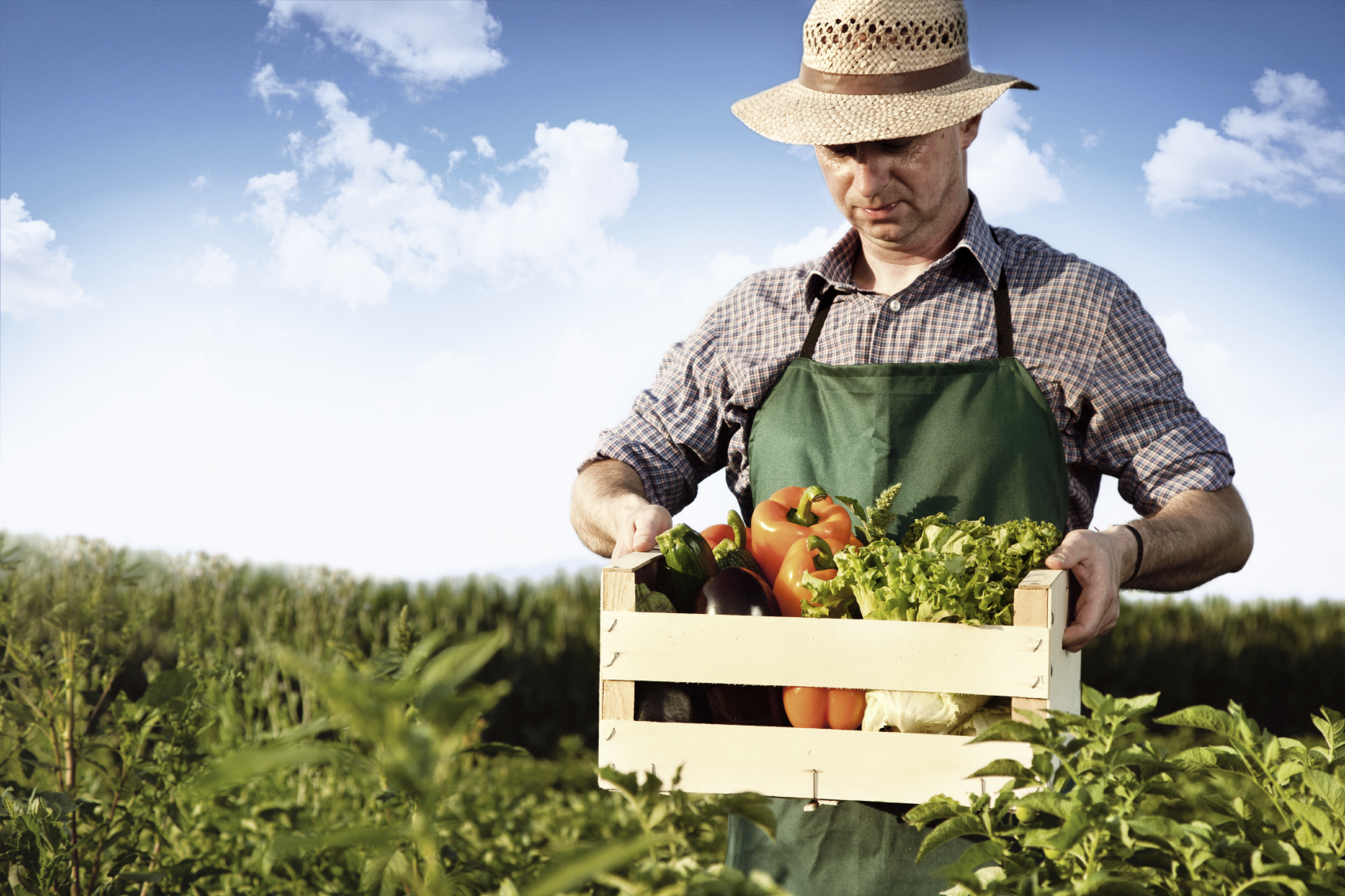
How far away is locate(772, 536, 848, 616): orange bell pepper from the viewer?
2.02 meters

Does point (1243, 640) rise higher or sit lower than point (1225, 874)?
lower

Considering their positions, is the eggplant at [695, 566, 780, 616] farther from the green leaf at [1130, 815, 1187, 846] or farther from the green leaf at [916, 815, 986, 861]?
the green leaf at [1130, 815, 1187, 846]

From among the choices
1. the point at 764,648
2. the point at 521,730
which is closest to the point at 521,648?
the point at 521,730

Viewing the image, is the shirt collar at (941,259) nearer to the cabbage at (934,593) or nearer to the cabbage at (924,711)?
the cabbage at (934,593)

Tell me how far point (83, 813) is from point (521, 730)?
16.1 feet

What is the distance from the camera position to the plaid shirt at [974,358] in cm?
257

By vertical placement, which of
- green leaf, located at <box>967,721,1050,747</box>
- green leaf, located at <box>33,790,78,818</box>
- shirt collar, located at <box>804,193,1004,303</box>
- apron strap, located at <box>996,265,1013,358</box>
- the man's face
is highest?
the man's face

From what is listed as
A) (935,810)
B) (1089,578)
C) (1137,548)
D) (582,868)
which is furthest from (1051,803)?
(1137,548)

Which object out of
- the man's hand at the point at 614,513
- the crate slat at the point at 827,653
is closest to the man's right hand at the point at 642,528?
the man's hand at the point at 614,513

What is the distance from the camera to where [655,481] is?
287 cm

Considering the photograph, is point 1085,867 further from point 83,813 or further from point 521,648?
point 521,648

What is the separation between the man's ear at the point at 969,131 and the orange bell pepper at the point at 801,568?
4.11 ft

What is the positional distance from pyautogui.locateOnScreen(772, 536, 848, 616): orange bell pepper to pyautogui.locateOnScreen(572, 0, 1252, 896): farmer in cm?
31

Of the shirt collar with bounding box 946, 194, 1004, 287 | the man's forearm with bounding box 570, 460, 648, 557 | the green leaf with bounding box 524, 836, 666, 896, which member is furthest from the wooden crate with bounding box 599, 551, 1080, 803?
the green leaf with bounding box 524, 836, 666, 896
